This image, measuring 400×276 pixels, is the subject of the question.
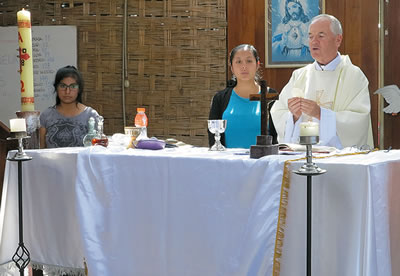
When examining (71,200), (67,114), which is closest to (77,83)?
(67,114)

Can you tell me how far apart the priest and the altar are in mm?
682

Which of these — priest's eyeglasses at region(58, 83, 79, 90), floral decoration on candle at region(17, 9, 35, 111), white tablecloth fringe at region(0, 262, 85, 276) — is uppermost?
floral decoration on candle at region(17, 9, 35, 111)

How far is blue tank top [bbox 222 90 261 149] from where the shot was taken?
3746mm

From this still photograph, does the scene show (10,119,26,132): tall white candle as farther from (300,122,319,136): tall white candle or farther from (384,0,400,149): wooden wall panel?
(384,0,400,149): wooden wall panel

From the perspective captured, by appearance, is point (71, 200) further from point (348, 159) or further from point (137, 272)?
point (348, 159)

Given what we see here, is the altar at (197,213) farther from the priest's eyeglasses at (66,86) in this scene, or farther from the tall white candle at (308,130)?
the priest's eyeglasses at (66,86)

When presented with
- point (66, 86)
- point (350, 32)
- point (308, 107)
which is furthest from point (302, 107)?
point (350, 32)

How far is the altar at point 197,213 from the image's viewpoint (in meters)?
2.24

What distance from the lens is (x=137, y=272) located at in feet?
8.96

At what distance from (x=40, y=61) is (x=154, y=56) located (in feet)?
3.47

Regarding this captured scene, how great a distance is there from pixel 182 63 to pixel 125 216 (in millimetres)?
3045

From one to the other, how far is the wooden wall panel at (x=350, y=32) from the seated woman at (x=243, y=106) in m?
1.48

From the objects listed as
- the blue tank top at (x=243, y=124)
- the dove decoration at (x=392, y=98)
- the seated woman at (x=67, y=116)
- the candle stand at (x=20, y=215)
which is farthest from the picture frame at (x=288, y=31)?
the dove decoration at (x=392, y=98)

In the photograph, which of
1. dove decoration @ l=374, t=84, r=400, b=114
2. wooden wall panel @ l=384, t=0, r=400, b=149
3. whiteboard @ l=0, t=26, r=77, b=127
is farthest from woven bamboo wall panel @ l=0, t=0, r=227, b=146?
dove decoration @ l=374, t=84, r=400, b=114
